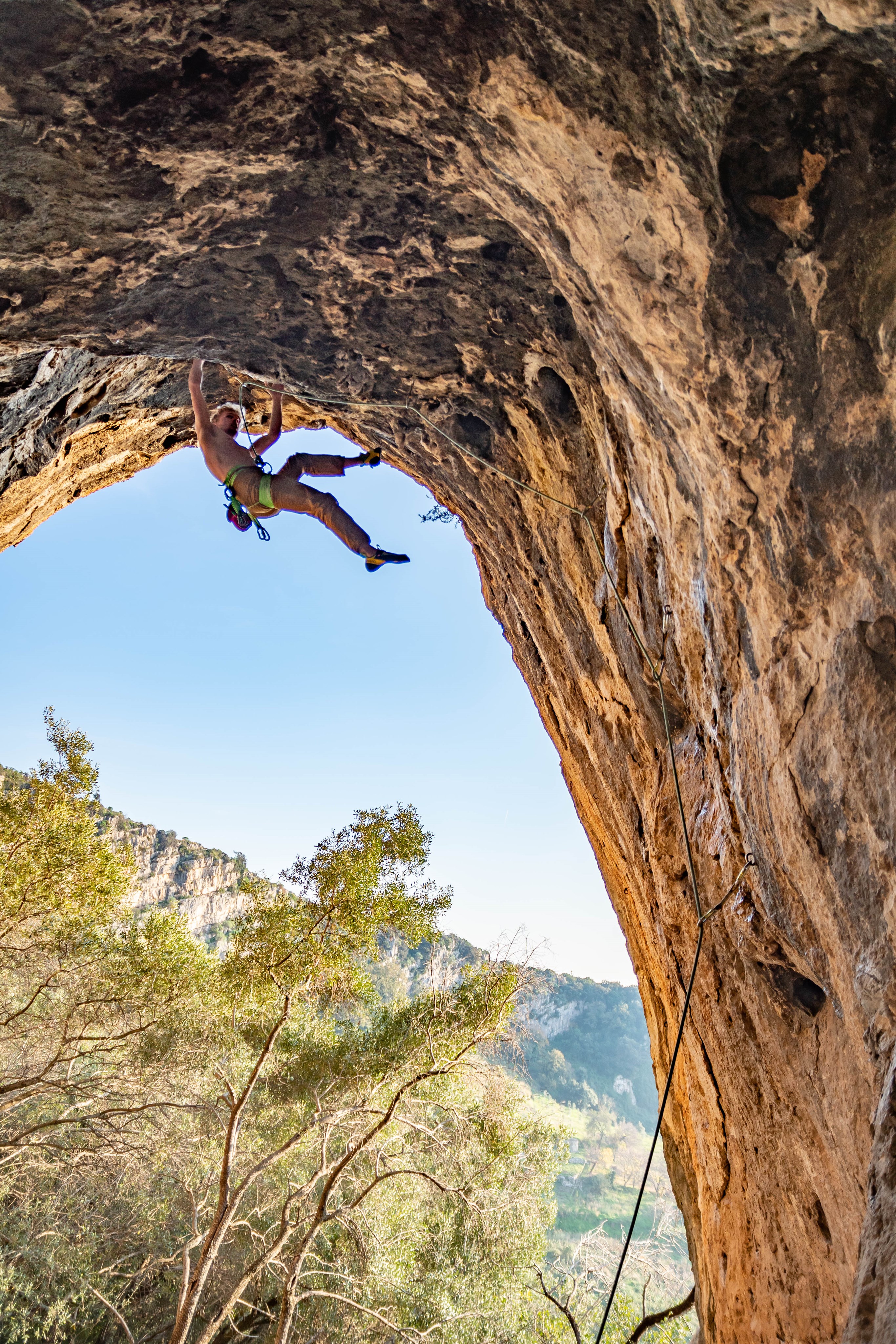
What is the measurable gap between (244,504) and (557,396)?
2.53 metres

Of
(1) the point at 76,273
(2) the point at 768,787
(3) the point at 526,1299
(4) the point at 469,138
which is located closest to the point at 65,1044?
(3) the point at 526,1299

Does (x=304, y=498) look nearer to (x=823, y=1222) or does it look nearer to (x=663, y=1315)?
(x=823, y=1222)

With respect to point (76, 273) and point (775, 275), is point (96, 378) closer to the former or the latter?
point (76, 273)

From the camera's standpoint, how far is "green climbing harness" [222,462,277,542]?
5219 mm

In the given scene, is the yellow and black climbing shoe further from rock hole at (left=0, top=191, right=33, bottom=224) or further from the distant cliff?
the distant cliff

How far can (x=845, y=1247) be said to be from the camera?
121 inches

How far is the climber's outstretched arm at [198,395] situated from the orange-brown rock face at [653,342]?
279mm

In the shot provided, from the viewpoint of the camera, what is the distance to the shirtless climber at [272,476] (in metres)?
5.06

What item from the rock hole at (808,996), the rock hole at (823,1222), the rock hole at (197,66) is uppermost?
the rock hole at (197,66)

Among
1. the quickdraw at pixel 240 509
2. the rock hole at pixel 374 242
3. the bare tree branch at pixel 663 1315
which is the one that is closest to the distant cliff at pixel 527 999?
the bare tree branch at pixel 663 1315

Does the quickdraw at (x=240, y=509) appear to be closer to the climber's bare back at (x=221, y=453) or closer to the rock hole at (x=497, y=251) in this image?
the climber's bare back at (x=221, y=453)

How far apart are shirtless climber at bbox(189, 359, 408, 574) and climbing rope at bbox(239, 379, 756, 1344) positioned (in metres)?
0.43

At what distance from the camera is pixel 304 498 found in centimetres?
525

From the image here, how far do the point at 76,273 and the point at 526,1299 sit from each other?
16499mm
